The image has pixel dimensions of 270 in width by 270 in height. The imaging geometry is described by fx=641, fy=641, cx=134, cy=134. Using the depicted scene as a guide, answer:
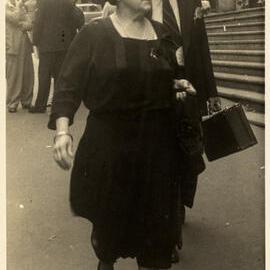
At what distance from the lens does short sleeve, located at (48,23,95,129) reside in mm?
2332

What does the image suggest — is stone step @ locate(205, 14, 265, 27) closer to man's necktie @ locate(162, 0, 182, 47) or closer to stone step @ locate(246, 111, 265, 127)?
stone step @ locate(246, 111, 265, 127)

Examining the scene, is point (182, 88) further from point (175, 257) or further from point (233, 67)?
point (233, 67)

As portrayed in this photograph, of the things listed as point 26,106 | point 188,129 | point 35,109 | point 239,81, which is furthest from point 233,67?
point 188,129

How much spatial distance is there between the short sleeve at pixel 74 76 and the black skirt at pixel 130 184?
0.13m

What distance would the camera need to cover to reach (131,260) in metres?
3.07

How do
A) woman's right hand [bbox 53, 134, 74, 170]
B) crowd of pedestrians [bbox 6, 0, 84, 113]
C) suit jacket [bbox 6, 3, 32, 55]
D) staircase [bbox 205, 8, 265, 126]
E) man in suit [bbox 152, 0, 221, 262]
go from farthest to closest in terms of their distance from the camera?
crowd of pedestrians [bbox 6, 0, 84, 113] < suit jacket [bbox 6, 3, 32, 55] < staircase [bbox 205, 8, 265, 126] < man in suit [bbox 152, 0, 221, 262] < woman's right hand [bbox 53, 134, 74, 170]

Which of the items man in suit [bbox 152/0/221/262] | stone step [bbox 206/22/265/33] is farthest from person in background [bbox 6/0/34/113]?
man in suit [bbox 152/0/221/262]

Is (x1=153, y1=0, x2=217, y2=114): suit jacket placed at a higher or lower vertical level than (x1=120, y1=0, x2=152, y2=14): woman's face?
lower

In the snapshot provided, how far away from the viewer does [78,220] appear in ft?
11.6

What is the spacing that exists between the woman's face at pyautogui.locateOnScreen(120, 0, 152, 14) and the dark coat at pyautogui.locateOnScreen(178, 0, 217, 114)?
1.93 ft

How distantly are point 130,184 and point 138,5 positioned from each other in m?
0.66

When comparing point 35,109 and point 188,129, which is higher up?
point 188,129
